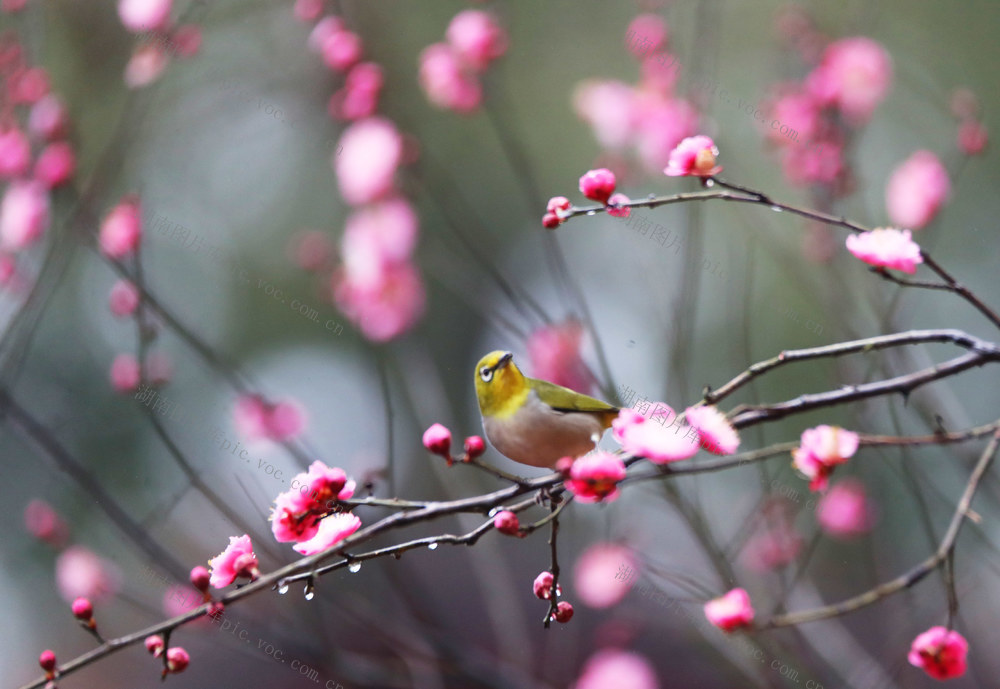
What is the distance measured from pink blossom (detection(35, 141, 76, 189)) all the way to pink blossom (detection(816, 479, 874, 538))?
1.36 meters

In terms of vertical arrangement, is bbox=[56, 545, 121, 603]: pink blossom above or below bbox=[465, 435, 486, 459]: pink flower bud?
above

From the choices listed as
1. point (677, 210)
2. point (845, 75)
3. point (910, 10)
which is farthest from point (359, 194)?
point (910, 10)

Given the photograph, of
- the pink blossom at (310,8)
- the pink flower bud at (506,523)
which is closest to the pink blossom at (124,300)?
the pink blossom at (310,8)

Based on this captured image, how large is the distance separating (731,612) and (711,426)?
178 millimetres

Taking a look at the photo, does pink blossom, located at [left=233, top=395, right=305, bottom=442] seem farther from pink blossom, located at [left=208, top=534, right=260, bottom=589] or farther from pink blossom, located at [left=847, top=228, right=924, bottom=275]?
pink blossom, located at [left=847, top=228, right=924, bottom=275]

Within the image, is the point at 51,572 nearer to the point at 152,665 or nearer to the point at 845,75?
the point at 152,665

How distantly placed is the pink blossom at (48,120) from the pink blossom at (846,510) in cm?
143

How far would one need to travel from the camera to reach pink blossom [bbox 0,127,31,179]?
142 cm

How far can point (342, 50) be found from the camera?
1290mm

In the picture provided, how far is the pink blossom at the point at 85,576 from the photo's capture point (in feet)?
4.13

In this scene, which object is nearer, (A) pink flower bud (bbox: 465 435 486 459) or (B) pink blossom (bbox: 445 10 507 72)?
(A) pink flower bud (bbox: 465 435 486 459)

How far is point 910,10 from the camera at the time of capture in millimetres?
2045

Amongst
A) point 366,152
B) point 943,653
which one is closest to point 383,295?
point 366,152

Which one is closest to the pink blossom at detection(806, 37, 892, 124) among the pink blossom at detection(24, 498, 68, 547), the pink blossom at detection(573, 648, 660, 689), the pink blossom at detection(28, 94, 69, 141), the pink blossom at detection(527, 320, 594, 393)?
the pink blossom at detection(527, 320, 594, 393)
